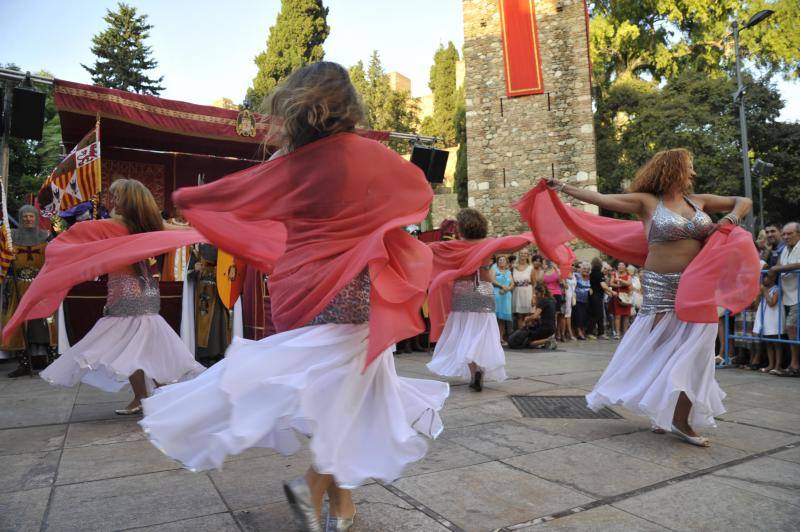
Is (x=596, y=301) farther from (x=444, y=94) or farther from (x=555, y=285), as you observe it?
(x=444, y=94)

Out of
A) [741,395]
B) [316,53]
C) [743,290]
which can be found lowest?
[741,395]

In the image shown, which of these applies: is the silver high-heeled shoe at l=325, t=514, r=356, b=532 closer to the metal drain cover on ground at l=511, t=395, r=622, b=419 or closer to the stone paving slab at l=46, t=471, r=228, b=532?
the stone paving slab at l=46, t=471, r=228, b=532

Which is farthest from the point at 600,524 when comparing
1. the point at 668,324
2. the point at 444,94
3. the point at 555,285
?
the point at 444,94

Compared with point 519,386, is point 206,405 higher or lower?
higher

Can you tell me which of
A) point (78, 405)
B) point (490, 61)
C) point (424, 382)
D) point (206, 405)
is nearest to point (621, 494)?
point (424, 382)

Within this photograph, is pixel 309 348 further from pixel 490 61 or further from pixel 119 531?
pixel 490 61

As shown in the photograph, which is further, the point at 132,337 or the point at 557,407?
the point at 557,407

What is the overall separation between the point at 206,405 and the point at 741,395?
5.72m

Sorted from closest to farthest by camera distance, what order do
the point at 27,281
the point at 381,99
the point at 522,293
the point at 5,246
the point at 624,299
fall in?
the point at 5,246
the point at 27,281
the point at 522,293
the point at 624,299
the point at 381,99

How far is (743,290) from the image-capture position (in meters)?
3.87

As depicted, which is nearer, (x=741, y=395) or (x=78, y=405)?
(x=78, y=405)

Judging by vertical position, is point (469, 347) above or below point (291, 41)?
below

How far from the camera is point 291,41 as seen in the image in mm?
31047

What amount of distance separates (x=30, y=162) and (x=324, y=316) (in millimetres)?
34492
